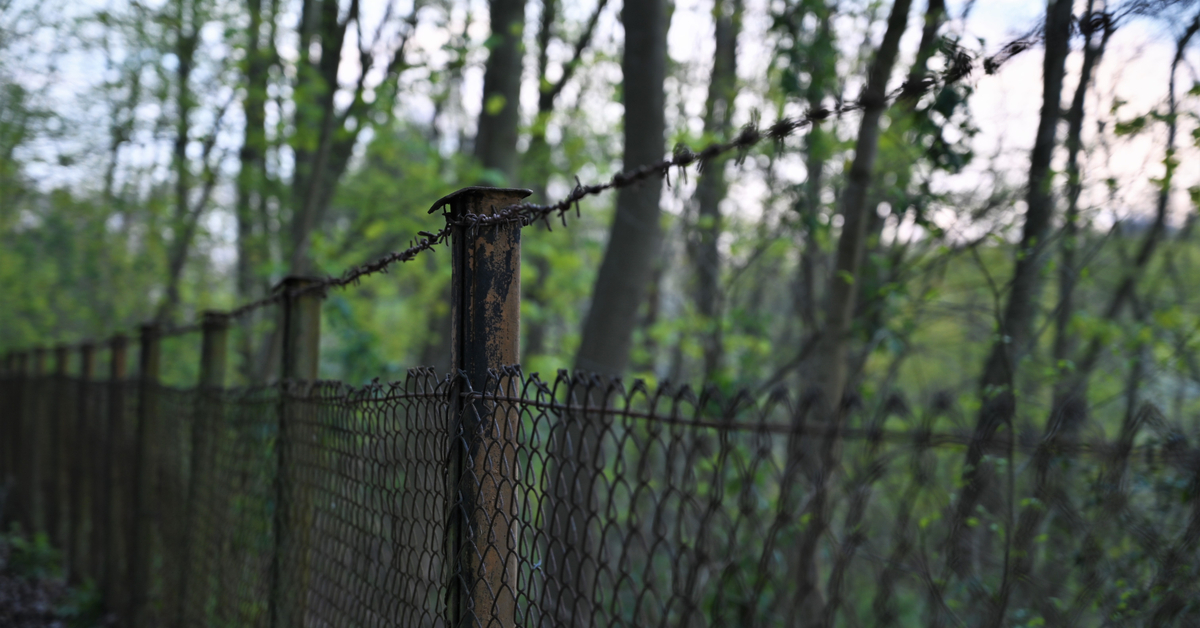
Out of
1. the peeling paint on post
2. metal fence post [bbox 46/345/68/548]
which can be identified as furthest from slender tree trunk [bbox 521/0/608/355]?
the peeling paint on post

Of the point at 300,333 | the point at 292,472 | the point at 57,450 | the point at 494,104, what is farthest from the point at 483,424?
the point at 494,104

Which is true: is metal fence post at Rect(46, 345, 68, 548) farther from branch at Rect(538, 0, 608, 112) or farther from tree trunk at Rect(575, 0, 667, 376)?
branch at Rect(538, 0, 608, 112)

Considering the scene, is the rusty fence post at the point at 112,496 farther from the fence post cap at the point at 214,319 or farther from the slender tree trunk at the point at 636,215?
the slender tree trunk at the point at 636,215

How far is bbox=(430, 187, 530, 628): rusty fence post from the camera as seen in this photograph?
5.77 ft

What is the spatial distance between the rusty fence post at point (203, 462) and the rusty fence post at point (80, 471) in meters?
2.88

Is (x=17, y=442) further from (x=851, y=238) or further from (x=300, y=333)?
(x=851, y=238)

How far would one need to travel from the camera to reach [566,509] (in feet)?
5.39

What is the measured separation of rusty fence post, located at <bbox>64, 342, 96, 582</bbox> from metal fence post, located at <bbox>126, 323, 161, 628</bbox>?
168 centimetres

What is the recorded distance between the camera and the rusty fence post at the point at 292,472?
2.77 meters

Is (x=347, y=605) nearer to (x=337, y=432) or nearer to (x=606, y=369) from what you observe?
(x=337, y=432)

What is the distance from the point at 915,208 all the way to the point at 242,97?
9.40 meters

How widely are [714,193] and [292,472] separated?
7273 mm

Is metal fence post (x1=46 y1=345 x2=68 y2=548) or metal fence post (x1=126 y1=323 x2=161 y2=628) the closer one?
metal fence post (x1=126 y1=323 x2=161 y2=628)

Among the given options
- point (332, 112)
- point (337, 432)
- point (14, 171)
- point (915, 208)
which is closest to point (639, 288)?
point (915, 208)
